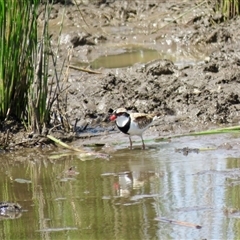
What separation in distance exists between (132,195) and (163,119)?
2749 millimetres

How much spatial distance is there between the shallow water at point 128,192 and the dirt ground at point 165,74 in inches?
29.5

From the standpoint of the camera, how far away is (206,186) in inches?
246

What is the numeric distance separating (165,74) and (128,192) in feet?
13.4

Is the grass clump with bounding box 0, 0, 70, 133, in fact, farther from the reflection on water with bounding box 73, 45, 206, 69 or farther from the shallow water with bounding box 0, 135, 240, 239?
the reflection on water with bounding box 73, 45, 206, 69

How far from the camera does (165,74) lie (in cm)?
1015

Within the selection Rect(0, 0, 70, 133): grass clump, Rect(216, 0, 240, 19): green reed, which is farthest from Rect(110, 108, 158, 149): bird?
Rect(216, 0, 240, 19): green reed

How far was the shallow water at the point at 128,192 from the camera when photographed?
531cm

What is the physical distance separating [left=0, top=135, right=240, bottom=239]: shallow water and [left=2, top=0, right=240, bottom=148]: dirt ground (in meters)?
0.75

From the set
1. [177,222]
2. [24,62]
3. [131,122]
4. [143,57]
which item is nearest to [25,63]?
[24,62]

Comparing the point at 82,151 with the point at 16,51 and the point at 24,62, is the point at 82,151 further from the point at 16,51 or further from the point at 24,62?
the point at 16,51

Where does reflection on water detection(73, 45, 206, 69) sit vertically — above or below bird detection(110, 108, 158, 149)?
above

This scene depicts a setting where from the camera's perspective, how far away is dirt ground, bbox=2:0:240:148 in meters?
8.91

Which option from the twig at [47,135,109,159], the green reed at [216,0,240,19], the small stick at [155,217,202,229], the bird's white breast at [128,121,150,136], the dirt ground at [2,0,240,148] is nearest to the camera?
the small stick at [155,217,202,229]

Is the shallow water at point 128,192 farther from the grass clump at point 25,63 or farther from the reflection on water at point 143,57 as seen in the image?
the reflection on water at point 143,57
